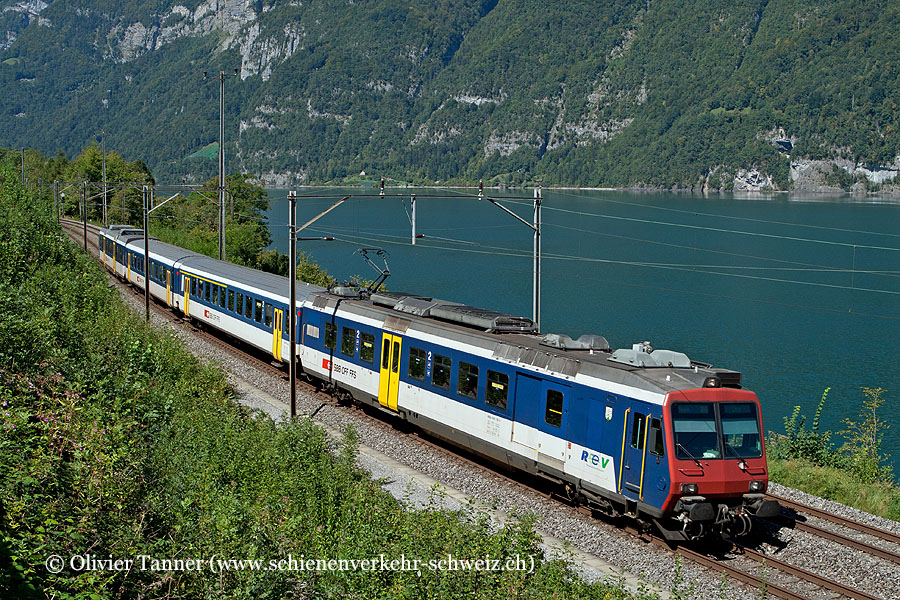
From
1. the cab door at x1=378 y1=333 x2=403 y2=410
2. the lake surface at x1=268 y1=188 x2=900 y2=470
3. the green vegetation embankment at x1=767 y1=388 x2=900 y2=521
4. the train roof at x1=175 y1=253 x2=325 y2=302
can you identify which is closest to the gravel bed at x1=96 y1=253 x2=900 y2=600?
the cab door at x1=378 y1=333 x2=403 y2=410

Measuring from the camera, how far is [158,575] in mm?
9703

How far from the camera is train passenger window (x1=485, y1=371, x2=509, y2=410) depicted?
17.0m

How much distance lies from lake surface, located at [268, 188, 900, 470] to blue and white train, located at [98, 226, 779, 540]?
15.0 ft

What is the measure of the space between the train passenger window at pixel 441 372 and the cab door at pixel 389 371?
155cm

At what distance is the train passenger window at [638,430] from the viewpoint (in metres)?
14.1

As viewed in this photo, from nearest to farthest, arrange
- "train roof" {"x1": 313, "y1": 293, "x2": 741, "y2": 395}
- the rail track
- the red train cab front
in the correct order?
the rail track → the red train cab front → "train roof" {"x1": 313, "y1": 293, "x2": 741, "y2": 395}

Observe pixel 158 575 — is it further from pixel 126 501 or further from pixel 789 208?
pixel 789 208

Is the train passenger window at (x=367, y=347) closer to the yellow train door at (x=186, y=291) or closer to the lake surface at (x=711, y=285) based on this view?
the lake surface at (x=711, y=285)

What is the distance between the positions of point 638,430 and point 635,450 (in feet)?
1.06

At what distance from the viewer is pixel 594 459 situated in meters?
15.0

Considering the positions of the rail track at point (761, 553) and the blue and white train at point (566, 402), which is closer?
the rail track at point (761, 553)

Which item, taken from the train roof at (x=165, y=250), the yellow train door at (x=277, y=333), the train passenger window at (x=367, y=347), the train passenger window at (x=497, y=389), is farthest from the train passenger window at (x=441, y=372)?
the train roof at (x=165, y=250)

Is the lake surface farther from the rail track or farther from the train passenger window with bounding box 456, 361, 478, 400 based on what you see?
the rail track

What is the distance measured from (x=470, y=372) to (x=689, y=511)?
18.6 feet
